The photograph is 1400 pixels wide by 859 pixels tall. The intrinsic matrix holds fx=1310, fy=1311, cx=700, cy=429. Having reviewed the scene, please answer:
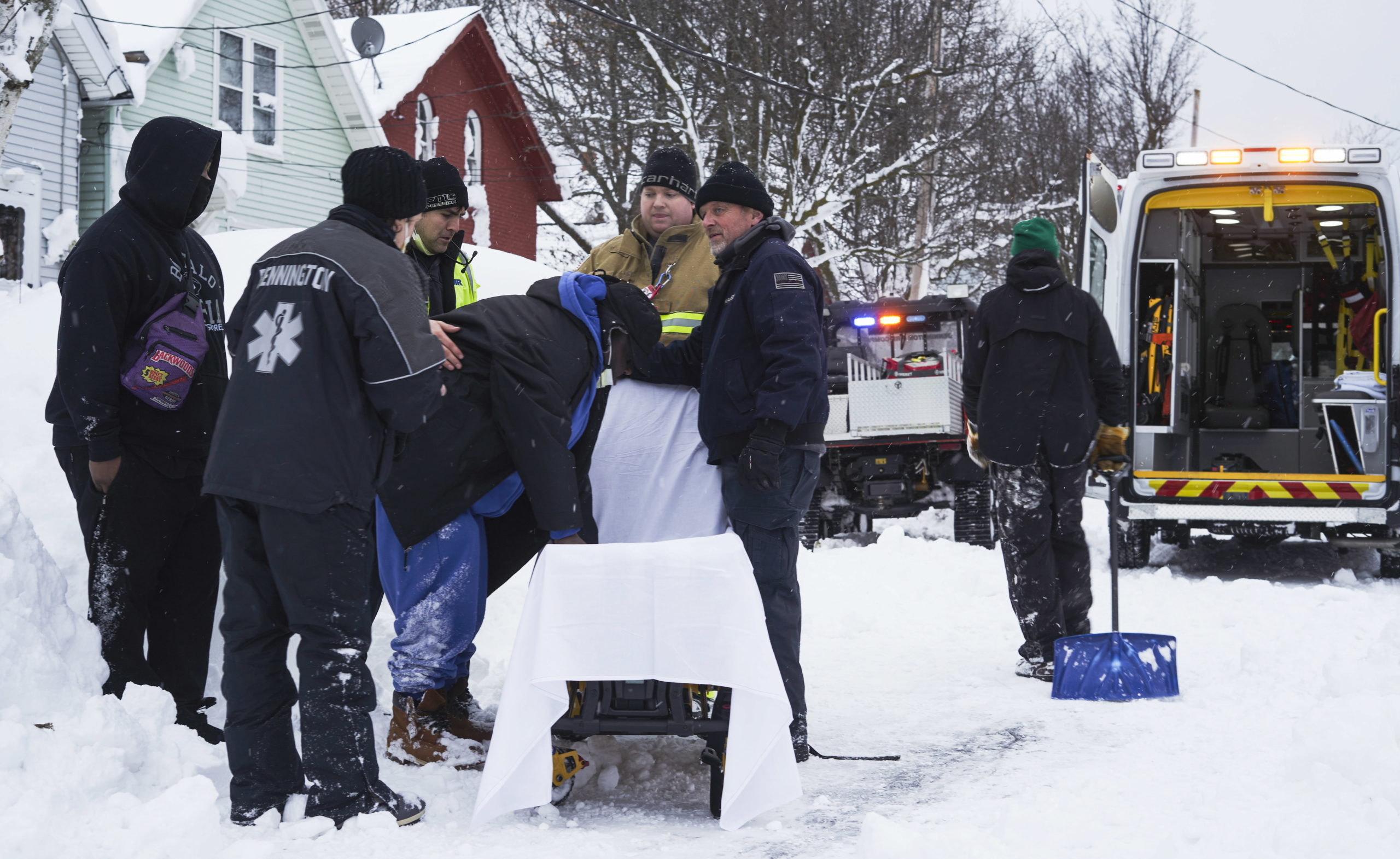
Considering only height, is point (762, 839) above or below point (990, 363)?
below

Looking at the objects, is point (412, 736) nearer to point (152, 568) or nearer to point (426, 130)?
point (152, 568)

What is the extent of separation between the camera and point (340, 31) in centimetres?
2706

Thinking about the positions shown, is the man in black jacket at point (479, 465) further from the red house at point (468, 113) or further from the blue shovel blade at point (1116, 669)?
the red house at point (468, 113)

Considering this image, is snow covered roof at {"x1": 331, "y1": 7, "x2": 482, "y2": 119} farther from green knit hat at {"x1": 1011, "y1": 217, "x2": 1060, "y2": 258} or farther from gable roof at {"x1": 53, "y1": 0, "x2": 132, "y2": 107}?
green knit hat at {"x1": 1011, "y1": 217, "x2": 1060, "y2": 258}

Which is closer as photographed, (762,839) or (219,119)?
(762,839)

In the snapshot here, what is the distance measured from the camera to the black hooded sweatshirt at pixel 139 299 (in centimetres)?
369

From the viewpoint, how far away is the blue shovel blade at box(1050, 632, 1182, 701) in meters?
5.02

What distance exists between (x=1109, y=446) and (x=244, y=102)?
59.3 feet

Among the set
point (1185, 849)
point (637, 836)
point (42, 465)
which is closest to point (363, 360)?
point (637, 836)

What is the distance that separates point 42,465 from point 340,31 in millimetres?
23503

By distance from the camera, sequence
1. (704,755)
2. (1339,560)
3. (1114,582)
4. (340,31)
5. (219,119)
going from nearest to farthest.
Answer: (704,755) → (1114,582) → (1339,560) → (219,119) → (340,31)

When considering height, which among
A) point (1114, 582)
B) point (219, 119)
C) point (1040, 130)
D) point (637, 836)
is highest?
point (1040, 130)

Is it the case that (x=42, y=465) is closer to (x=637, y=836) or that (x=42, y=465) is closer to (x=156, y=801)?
(x=156, y=801)

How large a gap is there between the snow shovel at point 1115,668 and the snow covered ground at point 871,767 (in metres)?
0.10
